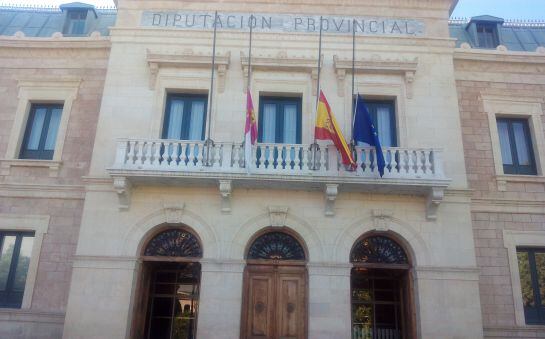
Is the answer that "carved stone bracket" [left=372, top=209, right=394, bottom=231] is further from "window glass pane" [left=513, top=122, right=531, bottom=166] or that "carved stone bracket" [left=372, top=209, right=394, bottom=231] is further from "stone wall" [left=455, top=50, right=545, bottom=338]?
"window glass pane" [left=513, top=122, right=531, bottom=166]

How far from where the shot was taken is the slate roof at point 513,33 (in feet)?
58.8

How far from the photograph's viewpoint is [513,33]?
1862 cm

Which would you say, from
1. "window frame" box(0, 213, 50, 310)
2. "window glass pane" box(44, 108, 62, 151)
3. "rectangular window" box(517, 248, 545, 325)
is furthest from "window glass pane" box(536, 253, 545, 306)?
"window glass pane" box(44, 108, 62, 151)

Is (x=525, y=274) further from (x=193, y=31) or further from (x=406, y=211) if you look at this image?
(x=193, y=31)

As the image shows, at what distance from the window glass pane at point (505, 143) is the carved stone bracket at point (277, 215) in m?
7.46

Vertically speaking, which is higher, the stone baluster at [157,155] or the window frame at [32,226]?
the stone baluster at [157,155]

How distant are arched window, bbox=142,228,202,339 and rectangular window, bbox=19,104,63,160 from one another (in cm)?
497

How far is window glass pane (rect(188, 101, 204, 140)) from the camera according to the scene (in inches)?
586

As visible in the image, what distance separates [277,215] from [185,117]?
14.5ft

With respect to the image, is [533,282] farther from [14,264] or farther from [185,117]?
[14,264]

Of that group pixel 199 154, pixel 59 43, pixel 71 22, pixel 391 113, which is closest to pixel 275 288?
pixel 199 154

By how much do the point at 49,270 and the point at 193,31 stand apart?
27.8 ft

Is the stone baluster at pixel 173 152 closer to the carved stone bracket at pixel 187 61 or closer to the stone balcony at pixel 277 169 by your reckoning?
the stone balcony at pixel 277 169

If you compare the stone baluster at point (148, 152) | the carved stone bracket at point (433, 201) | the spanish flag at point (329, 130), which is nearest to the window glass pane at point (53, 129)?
the stone baluster at point (148, 152)
